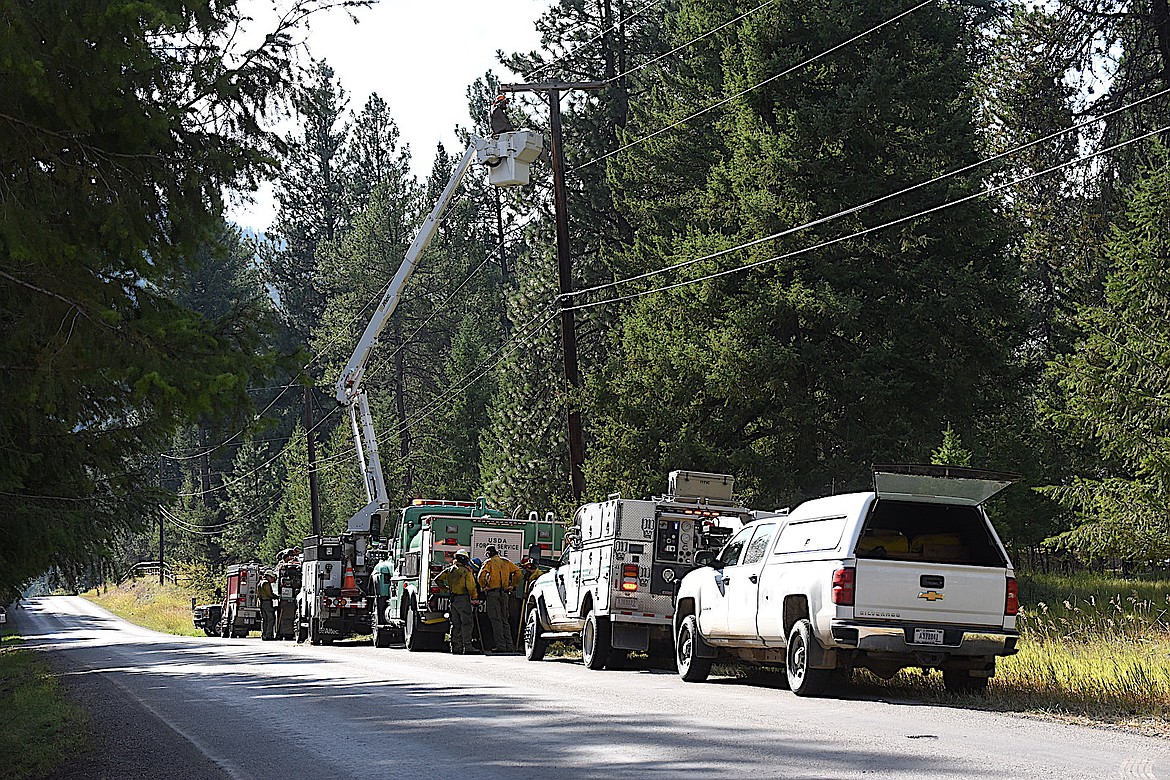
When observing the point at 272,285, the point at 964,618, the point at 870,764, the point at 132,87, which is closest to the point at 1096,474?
the point at 964,618

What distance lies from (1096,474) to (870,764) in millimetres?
26103

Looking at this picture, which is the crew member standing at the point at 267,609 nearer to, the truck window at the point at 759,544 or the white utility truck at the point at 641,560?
the white utility truck at the point at 641,560

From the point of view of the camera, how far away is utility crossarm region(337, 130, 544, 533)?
3131 centimetres

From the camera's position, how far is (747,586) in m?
15.7

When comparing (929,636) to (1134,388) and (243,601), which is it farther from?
(243,601)

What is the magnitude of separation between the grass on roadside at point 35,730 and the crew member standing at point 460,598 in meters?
10.4

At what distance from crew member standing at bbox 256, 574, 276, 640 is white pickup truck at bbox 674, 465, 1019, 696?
27.7 m

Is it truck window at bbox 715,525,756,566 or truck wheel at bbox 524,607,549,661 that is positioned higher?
truck window at bbox 715,525,756,566

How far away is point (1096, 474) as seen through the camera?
33312 mm

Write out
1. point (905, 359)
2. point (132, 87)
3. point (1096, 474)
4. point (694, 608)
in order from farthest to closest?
point (1096, 474) → point (905, 359) → point (694, 608) → point (132, 87)

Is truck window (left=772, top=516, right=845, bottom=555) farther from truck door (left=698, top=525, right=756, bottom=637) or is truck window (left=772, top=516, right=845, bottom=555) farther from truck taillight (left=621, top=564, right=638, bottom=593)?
truck taillight (left=621, top=564, right=638, bottom=593)

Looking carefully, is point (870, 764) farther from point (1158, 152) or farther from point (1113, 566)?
point (1113, 566)

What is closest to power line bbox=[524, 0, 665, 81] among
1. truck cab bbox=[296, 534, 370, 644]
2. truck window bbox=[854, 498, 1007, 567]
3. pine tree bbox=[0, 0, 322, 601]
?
truck cab bbox=[296, 534, 370, 644]

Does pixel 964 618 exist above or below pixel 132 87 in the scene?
below
